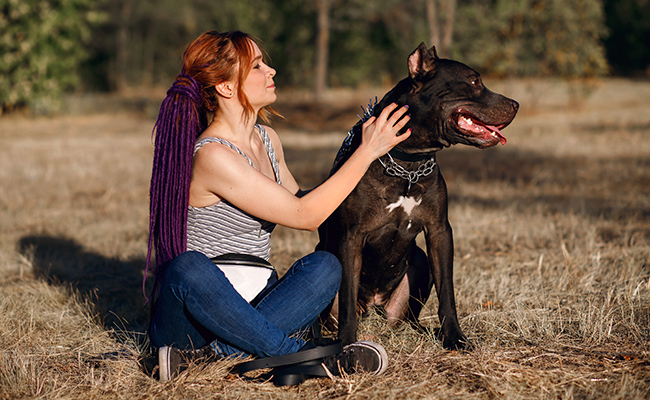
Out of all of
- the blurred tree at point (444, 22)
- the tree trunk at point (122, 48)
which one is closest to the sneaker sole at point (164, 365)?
the blurred tree at point (444, 22)

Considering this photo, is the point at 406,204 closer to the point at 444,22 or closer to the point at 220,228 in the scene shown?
the point at 220,228

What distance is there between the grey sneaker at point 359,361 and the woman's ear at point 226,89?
4.28 feet

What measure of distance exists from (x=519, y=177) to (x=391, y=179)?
18.1 ft

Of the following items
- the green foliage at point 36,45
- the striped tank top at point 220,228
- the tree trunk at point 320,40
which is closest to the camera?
the striped tank top at point 220,228

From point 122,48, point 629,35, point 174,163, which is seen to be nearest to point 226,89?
point 174,163

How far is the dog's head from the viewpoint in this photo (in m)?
2.92

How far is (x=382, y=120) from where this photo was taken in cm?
276

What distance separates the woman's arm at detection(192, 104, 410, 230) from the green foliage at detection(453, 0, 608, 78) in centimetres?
1473

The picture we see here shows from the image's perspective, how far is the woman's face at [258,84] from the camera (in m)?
2.92

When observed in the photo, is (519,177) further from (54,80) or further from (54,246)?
(54,80)

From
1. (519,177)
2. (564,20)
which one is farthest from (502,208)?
(564,20)

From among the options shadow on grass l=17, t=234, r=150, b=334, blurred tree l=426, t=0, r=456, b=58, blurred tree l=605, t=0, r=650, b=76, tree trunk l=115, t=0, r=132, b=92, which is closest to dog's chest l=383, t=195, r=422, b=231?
shadow on grass l=17, t=234, r=150, b=334

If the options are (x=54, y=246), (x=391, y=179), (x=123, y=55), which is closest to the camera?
(x=391, y=179)

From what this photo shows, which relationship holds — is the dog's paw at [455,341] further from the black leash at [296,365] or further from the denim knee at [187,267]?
the denim knee at [187,267]
